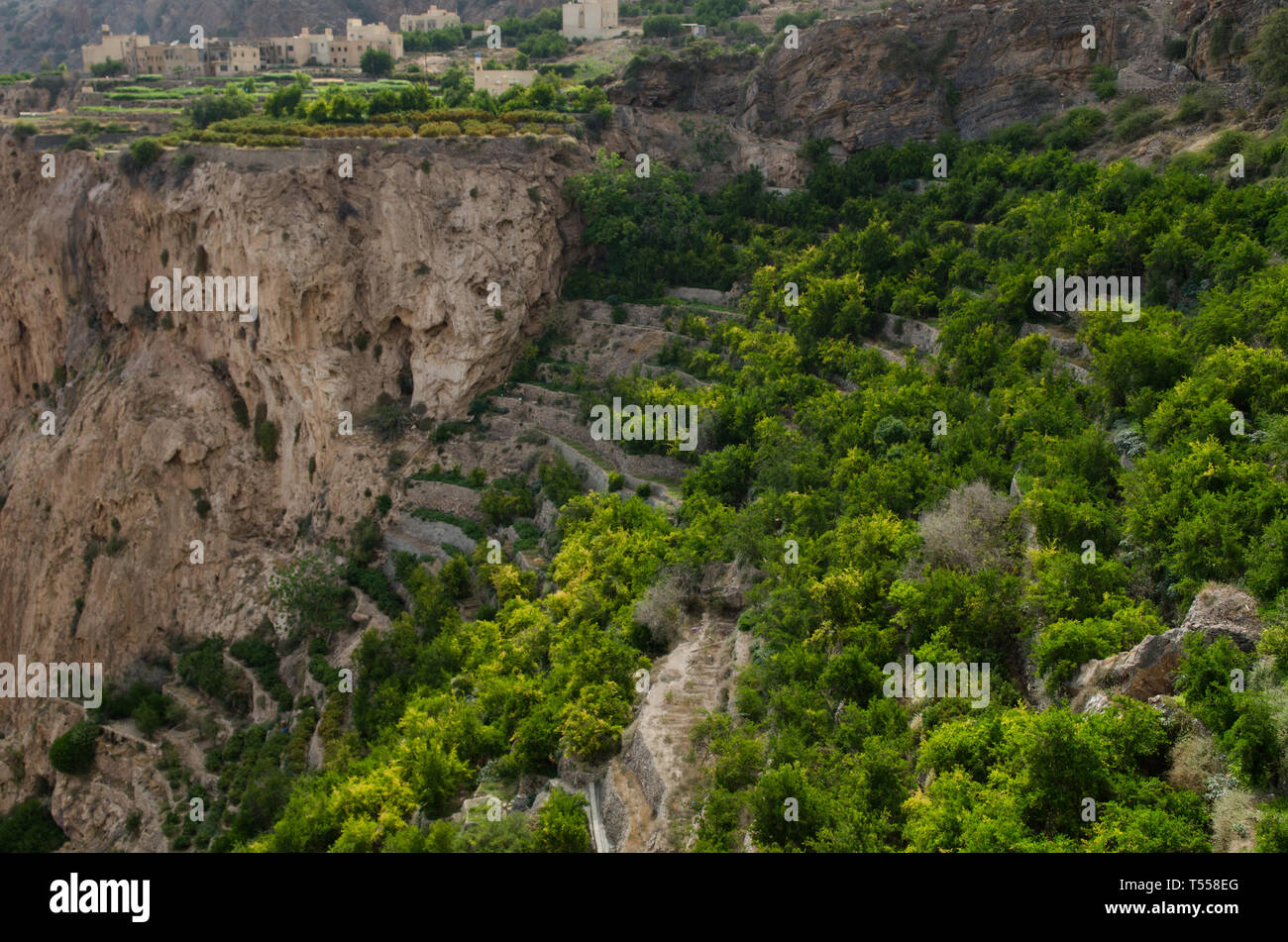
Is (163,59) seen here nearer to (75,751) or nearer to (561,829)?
(75,751)

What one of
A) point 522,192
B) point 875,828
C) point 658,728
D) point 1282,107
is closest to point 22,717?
point 522,192

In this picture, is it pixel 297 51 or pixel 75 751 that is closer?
pixel 75 751

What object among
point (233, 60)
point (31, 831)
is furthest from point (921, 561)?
point (233, 60)

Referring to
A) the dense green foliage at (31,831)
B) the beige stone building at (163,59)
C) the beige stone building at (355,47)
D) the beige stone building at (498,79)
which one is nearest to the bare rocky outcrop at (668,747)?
the dense green foliage at (31,831)

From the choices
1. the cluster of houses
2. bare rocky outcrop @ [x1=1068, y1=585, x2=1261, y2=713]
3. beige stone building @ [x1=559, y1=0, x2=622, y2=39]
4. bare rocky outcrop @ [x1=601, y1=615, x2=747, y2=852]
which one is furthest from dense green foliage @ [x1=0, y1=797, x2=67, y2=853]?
beige stone building @ [x1=559, y1=0, x2=622, y2=39]

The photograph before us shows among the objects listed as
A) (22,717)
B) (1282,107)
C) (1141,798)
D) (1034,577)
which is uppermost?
(1282,107)

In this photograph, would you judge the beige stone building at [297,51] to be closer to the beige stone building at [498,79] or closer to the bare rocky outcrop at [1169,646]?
the beige stone building at [498,79]

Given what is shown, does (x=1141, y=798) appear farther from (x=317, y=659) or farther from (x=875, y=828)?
(x=317, y=659)
